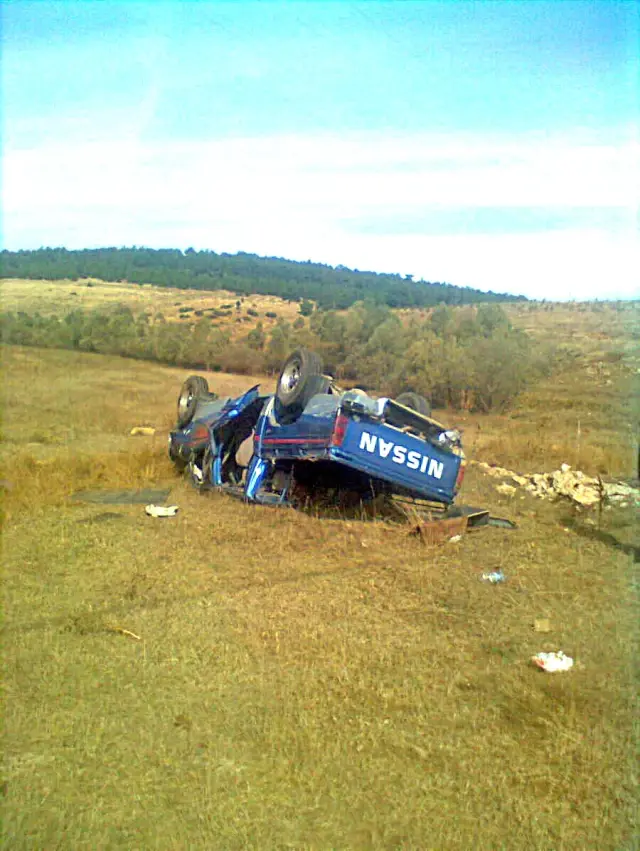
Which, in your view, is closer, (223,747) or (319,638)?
(223,747)

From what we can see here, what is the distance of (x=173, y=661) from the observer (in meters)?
5.14

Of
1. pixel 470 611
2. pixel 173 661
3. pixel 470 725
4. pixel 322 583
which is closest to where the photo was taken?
pixel 470 725

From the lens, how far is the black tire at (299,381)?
8.84 m

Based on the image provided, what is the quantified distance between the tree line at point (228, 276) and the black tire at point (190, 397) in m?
26.8

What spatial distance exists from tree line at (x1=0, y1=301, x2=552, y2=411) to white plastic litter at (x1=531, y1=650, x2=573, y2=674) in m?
14.9

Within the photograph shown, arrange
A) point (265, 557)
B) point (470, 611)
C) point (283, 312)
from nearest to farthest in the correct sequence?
point (470, 611), point (265, 557), point (283, 312)

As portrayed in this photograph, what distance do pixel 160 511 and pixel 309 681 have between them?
15.1 ft

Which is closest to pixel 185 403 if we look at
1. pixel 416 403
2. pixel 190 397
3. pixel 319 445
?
pixel 190 397

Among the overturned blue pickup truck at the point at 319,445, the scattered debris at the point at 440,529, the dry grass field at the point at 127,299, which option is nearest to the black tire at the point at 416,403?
the overturned blue pickup truck at the point at 319,445

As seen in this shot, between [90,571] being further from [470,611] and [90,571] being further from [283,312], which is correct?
[283,312]

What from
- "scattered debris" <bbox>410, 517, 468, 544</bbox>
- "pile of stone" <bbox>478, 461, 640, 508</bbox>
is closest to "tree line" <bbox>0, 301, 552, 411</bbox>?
"pile of stone" <bbox>478, 461, 640, 508</bbox>

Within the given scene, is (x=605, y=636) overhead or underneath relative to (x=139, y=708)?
overhead

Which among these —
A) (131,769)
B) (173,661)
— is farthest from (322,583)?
(131,769)

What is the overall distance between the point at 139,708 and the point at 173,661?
653mm
